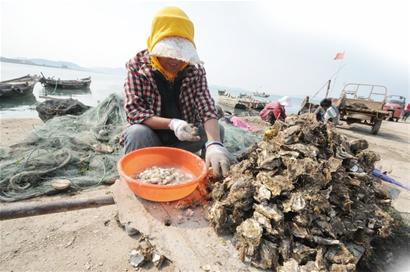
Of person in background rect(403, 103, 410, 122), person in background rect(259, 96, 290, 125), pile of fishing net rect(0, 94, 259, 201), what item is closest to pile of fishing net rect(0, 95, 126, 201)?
pile of fishing net rect(0, 94, 259, 201)

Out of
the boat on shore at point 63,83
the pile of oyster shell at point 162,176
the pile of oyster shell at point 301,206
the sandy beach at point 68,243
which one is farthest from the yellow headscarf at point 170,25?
the boat on shore at point 63,83

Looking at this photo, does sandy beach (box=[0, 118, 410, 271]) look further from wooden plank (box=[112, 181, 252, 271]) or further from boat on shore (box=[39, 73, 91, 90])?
boat on shore (box=[39, 73, 91, 90])

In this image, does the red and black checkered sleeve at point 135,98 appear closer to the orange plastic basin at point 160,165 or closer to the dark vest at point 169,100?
the dark vest at point 169,100

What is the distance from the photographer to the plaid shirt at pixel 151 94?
255 cm

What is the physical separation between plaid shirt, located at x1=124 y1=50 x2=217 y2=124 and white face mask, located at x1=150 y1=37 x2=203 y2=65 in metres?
0.46

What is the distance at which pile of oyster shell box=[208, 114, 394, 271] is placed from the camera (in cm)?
150

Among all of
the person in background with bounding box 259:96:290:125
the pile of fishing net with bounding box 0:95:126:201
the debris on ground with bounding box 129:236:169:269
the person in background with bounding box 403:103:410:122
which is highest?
the person in background with bounding box 259:96:290:125

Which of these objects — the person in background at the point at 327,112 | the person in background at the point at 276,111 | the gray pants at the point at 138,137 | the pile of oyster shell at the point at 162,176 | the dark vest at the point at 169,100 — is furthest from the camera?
the person in background at the point at 276,111

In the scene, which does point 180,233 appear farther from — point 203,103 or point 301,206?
point 203,103

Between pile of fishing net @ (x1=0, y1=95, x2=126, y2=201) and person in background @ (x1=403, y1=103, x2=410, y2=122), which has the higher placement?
pile of fishing net @ (x1=0, y1=95, x2=126, y2=201)

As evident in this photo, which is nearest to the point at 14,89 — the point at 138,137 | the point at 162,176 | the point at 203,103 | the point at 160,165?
the point at 138,137

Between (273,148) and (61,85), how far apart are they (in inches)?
1188

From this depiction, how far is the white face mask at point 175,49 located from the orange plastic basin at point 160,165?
0.92 meters

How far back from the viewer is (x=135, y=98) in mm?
2555
